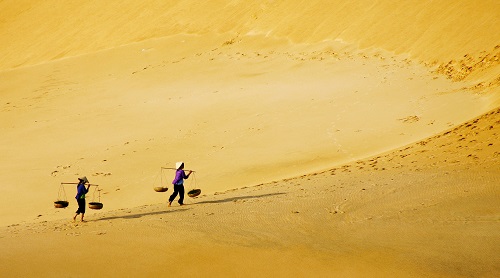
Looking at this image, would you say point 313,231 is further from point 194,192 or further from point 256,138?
point 256,138

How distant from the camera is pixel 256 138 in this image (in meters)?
18.2

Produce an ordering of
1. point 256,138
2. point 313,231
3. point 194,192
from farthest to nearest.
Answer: point 256,138 → point 194,192 → point 313,231

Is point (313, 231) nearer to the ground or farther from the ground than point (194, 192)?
nearer to the ground

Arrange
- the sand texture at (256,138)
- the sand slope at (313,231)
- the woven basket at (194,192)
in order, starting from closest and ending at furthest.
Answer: the sand slope at (313,231)
the sand texture at (256,138)
the woven basket at (194,192)

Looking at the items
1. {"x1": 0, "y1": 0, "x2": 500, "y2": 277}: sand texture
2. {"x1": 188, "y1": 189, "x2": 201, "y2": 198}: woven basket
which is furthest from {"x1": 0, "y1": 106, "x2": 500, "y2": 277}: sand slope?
{"x1": 188, "y1": 189, "x2": 201, "y2": 198}: woven basket

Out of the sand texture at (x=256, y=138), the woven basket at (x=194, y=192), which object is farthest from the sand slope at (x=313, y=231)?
A: the woven basket at (x=194, y=192)

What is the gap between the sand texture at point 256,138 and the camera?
834cm

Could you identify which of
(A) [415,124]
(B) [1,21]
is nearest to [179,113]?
(A) [415,124]

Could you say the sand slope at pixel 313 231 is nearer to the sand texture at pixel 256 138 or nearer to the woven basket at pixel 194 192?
the sand texture at pixel 256 138

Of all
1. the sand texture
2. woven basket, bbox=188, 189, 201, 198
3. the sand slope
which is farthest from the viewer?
woven basket, bbox=188, 189, 201, 198

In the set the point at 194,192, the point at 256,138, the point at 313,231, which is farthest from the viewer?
the point at 256,138

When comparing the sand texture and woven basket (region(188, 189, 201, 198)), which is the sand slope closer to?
the sand texture

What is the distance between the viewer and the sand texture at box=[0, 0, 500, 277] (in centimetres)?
834

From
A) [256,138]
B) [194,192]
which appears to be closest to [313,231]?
[194,192]
